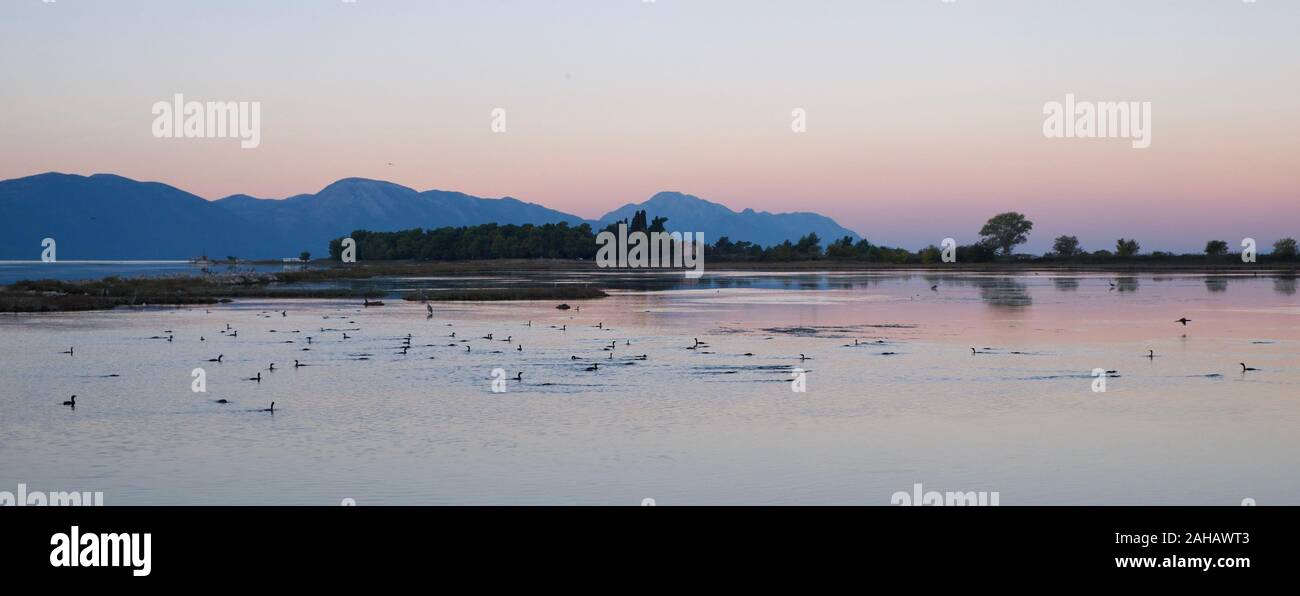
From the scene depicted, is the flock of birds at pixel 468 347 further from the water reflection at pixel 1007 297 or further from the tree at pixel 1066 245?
the tree at pixel 1066 245

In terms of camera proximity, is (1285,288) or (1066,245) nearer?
(1285,288)

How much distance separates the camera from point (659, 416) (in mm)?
22469

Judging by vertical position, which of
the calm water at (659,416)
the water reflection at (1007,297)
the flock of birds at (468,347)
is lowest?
the calm water at (659,416)

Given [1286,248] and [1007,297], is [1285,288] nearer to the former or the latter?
[1007,297]

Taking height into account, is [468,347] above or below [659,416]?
above

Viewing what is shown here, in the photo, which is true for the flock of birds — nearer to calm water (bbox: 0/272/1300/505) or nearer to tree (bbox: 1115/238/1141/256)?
calm water (bbox: 0/272/1300/505)

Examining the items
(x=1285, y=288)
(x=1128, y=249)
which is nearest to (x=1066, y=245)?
(x=1128, y=249)

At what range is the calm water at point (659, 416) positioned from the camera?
1634 cm

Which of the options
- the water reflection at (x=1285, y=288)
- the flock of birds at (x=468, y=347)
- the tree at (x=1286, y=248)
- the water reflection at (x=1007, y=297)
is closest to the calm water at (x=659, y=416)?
the flock of birds at (x=468, y=347)

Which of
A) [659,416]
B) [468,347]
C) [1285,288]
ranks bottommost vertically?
[659,416]

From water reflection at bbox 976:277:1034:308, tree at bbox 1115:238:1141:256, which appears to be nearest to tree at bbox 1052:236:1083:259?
tree at bbox 1115:238:1141:256

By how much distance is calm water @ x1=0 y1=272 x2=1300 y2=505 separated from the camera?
1634 centimetres

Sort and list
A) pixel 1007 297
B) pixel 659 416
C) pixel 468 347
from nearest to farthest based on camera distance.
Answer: pixel 659 416 < pixel 468 347 < pixel 1007 297
